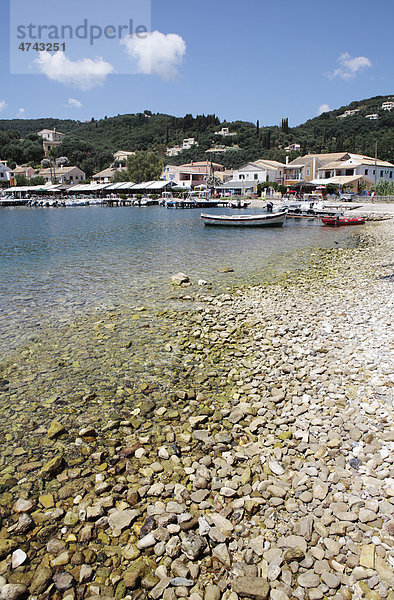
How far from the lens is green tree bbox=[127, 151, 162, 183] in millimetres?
122188

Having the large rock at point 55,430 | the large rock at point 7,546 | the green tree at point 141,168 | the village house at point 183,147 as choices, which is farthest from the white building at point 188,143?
the large rock at point 7,546

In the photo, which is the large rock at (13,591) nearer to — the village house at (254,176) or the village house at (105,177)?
the village house at (254,176)

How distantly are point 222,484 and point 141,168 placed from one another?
415 ft

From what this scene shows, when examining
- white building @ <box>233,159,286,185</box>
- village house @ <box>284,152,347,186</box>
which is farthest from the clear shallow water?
white building @ <box>233,159,286,185</box>

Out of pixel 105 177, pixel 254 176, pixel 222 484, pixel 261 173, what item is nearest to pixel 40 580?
pixel 222 484

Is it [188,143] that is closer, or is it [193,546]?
[193,546]

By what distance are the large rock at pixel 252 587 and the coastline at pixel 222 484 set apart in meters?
0.01

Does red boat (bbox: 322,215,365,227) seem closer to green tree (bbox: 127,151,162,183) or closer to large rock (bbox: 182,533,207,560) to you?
large rock (bbox: 182,533,207,560)

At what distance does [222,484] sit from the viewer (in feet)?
16.5

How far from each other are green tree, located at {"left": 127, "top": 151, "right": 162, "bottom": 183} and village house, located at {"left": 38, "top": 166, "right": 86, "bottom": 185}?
105 ft

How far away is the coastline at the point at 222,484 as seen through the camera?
12.7 ft

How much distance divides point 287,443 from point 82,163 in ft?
568

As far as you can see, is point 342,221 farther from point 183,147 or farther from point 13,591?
point 183,147

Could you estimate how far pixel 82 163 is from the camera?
160750 millimetres
